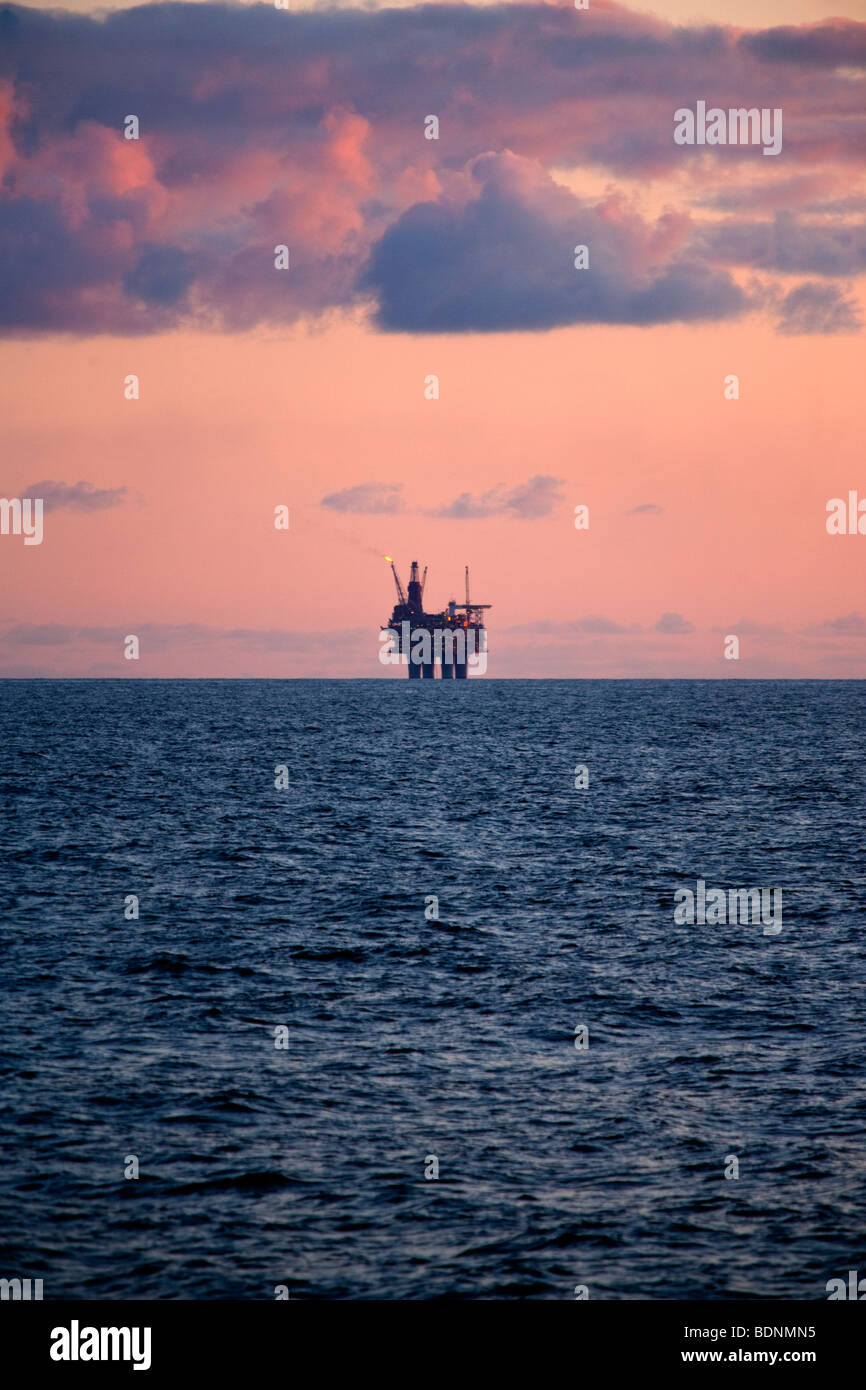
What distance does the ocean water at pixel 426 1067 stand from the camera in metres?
19.0

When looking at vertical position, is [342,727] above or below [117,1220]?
above

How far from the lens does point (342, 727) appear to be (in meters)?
170

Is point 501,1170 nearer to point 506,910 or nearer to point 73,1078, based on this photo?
point 73,1078

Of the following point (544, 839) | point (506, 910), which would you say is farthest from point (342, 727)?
point (506, 910)

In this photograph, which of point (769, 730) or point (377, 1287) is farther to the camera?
point (769, 730)

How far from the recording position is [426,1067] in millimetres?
26891

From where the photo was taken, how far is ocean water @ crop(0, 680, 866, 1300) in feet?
62.5

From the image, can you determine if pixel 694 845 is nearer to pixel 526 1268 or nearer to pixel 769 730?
pixel 526 1268

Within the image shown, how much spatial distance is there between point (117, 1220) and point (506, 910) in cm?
2543

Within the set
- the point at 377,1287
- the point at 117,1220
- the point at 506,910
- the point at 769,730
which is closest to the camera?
the point at 377,1287

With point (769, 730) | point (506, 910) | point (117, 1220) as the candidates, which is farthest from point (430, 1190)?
point (769, 730)

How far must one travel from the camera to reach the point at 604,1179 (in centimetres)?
2148
